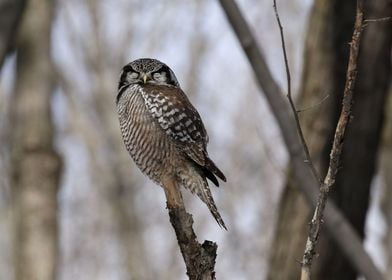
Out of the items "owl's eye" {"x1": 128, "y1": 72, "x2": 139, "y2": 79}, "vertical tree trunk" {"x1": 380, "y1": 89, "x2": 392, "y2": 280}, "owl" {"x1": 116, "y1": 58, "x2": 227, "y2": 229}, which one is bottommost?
"owl" {"x1": 116, "y1": 58, "x2": 227, "y2": 229}

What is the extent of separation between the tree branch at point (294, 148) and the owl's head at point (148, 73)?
1.11m

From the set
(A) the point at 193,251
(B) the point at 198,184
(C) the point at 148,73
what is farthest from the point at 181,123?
(A) the point at 193,251

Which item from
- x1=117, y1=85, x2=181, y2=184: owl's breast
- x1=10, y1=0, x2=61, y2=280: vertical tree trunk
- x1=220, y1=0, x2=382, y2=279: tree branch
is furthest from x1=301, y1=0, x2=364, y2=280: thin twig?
x1=10, y1=0, x2=61, y2=280: vertical tree trunk

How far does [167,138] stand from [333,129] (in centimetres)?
229

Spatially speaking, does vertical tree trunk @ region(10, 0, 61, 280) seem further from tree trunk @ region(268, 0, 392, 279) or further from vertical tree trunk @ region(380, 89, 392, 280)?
vertical tree trunk @ region(380, 89, 392, 280)

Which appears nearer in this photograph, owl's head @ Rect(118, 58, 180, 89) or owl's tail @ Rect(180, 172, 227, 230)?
owl's tail @ Rect(180, 172, 227, 230)

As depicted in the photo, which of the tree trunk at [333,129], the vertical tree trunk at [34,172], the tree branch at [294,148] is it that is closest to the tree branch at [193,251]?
the tree branch at [294,148]

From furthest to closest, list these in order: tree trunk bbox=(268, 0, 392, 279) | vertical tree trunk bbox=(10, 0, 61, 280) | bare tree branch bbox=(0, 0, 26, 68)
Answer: vertical tree trunk bbox=(10, 0, 61, 280) < tree trunk bbox=(268, 0, 392, 279) < bare tree branch bbox=(0, 0, 26, 68)

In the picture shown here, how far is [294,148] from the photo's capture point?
6.49 meters

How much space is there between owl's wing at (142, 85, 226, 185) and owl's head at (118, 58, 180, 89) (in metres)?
0.21

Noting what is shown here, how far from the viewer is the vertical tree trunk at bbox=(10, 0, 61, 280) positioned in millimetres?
7910

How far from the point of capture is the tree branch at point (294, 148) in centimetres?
638

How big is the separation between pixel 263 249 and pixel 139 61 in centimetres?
1470

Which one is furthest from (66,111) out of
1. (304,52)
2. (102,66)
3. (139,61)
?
(139,61)
